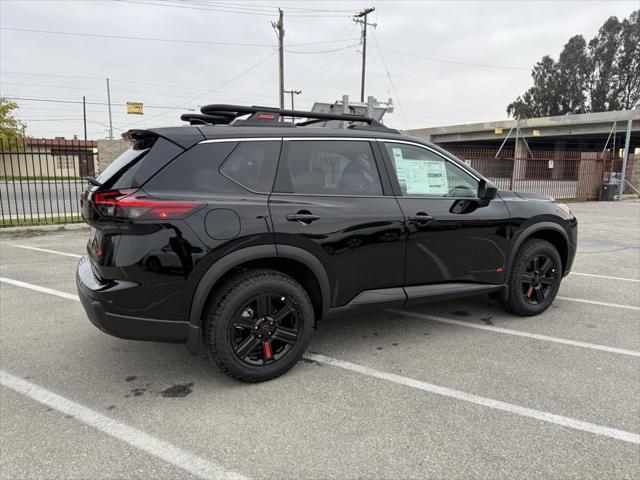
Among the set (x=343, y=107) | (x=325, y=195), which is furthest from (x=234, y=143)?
(x=343, y=107)

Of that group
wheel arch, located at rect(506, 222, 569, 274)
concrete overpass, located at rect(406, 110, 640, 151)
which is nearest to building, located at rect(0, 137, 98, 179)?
wheel arch, located at rect(506, 222, 569, 274)

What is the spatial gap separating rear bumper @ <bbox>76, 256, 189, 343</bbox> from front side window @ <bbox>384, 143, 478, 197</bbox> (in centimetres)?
202

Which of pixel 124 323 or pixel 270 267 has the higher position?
pixel 270 267

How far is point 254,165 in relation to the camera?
3.07m

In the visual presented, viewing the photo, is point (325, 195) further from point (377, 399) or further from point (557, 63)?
point (557, 63)

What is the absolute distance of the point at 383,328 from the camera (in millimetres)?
4164

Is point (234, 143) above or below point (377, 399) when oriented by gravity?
above

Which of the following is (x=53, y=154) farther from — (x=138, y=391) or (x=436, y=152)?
(x=436, y=152)

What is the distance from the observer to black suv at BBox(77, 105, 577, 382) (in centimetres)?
276

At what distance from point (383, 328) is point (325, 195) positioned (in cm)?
157

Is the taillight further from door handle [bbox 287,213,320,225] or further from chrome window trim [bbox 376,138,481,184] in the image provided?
chrome window trim [bbox 376,138,481,184]

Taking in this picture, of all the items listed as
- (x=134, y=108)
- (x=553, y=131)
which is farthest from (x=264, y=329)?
(x=553, y=131)

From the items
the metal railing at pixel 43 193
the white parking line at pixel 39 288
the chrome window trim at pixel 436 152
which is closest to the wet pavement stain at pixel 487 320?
the chrome window trim at pixel 436 152

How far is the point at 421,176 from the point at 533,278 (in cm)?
164
